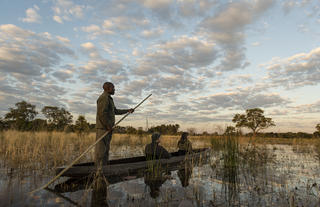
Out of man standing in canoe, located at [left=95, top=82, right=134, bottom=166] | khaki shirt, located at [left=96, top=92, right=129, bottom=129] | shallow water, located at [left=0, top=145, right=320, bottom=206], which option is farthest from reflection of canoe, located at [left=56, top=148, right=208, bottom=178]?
khaki shirt, located at [left=96, top=92, right=129, bottom=129]

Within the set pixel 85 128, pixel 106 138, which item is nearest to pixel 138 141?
pixel 85 128

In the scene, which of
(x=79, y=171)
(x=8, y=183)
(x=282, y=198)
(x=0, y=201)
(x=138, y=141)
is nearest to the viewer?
(x=0, y=201)

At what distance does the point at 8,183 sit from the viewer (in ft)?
15.2

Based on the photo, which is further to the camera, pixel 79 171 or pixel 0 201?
pixel 79 171

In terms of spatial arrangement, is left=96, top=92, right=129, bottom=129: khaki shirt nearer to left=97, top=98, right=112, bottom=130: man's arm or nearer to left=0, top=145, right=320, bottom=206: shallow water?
left=97, top=98, right=112, bottom=130: man's arm

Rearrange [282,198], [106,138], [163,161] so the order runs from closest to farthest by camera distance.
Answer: [282,198]
[106,138]
[163,161]

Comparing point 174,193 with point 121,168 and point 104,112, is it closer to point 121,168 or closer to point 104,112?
point 121,168

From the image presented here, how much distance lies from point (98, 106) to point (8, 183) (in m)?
2.79

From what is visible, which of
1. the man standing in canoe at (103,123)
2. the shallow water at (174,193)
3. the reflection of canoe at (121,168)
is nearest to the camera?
the shallow water at (174,193)

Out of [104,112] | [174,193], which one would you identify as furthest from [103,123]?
[174,193]

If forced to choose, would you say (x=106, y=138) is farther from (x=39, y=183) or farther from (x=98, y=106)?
(x=39, y=183)

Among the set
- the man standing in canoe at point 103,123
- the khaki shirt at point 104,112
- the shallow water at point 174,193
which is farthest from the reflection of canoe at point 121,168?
the khaki shirt at point 104,112

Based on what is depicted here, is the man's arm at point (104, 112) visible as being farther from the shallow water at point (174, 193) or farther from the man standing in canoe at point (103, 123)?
the shallow water at point (174, 193)

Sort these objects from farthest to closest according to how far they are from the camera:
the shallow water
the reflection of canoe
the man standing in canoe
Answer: the man standing in canoe < the reflection of canoe < the shallow water
